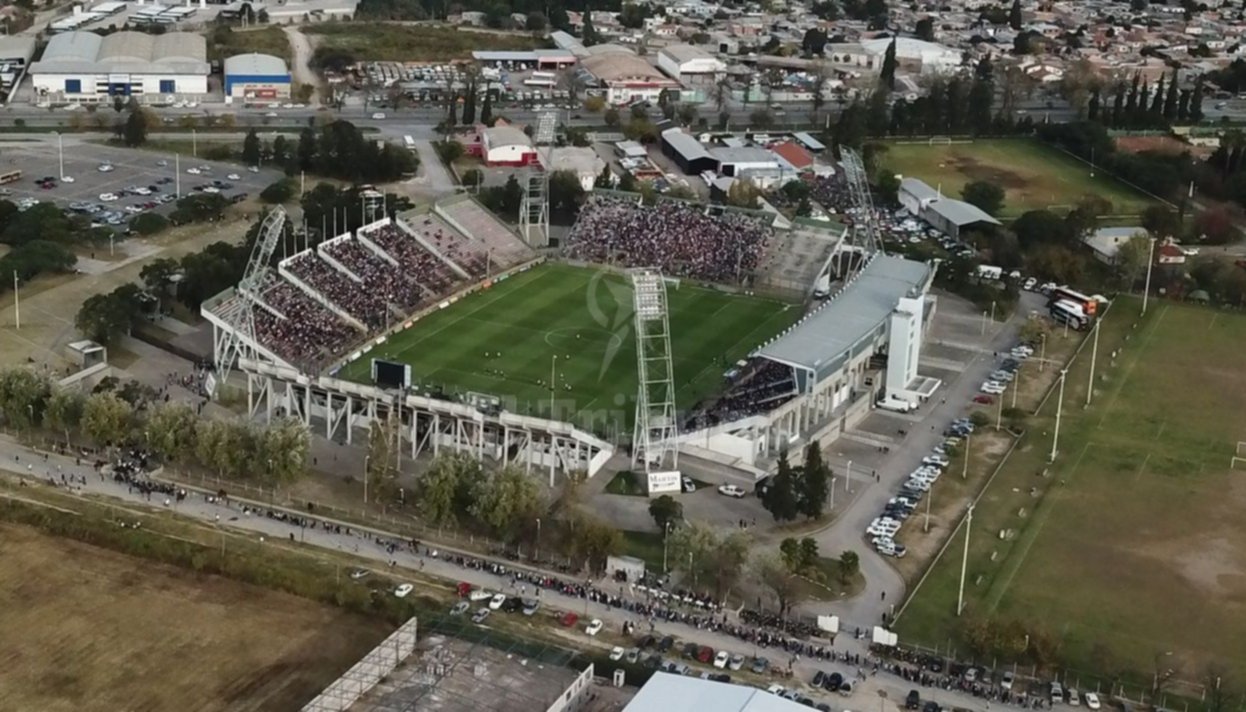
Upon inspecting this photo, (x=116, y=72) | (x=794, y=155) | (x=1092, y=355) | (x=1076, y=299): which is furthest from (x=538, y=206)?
(x=116, y=72)

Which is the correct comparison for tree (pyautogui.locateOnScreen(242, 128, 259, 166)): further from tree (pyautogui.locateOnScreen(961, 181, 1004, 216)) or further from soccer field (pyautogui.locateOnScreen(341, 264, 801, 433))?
tree (pyautogui.locateOnScreen(961, 181, 1004, 216))

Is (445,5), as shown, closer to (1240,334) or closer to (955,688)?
(1240,334)

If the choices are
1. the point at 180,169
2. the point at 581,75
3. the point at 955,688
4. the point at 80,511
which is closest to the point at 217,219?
the point at 180,169

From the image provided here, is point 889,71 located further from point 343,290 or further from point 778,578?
point 778,578

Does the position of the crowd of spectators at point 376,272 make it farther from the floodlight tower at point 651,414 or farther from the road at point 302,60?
the road at point 302,60

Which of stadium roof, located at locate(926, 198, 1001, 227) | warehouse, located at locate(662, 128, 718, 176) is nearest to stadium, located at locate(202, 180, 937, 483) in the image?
stadium roof, located at locate(926, 198, 1001, 227)
